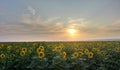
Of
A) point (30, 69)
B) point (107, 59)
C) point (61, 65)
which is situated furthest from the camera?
point (107, 59)

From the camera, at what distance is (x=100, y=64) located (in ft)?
27.7

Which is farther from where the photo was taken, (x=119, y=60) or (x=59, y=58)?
(x=119, y=60)

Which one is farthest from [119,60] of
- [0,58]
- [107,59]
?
[0,58]

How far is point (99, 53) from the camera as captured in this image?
9.20 m

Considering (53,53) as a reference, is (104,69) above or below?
below

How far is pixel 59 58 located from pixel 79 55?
145 centimetres

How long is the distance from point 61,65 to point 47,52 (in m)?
1.29

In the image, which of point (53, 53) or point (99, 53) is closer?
point (53, 53)

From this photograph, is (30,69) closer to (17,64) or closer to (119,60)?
(17,64)

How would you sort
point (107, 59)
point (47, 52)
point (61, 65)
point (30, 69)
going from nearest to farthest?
point (61, 65) < point (30, 69) < point (47, 52) < point (107, 59)

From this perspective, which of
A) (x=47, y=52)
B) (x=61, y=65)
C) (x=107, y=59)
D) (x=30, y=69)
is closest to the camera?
(x=61, y=65)

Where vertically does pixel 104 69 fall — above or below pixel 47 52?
below

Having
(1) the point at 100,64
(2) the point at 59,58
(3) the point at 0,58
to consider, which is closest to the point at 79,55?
(1) the point at 100,64

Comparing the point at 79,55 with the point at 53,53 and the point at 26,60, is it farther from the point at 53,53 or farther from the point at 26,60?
the point at 26,60
